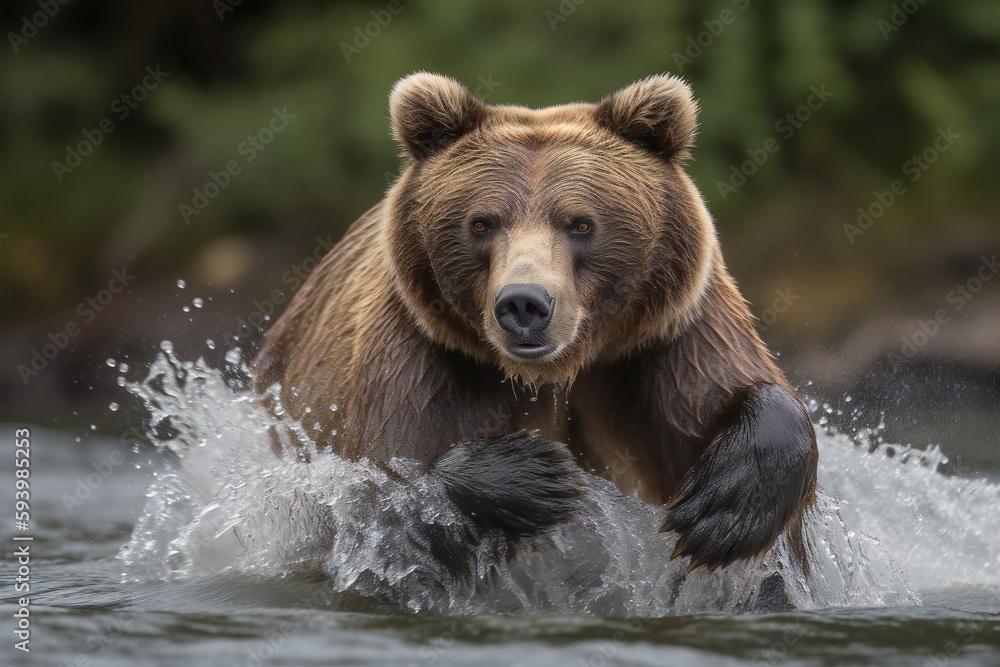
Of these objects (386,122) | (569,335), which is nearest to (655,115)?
(569,335)

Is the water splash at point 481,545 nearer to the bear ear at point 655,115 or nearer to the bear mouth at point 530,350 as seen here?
the bear mouth at point 530,350

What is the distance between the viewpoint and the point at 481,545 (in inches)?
165

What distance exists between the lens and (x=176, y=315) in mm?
11492

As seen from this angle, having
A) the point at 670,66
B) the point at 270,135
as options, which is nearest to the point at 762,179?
the point at 670,66

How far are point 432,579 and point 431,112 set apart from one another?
1.55 meters

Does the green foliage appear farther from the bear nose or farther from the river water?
the bear nose

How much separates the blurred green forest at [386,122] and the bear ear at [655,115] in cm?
618

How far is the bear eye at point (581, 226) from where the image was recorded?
13.3 feet

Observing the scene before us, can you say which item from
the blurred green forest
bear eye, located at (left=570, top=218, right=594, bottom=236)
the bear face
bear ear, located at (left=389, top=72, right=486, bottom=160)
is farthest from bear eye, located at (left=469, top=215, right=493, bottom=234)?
the blurred green forest

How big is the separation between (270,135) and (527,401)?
810 cm

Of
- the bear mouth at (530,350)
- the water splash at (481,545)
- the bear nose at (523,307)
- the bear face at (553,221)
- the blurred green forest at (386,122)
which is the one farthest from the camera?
the blurred green forest at (386,122)

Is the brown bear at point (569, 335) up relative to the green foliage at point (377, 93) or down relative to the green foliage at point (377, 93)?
down

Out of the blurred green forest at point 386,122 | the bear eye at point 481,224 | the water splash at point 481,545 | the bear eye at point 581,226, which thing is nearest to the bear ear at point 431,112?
the bear eye at point 481,224

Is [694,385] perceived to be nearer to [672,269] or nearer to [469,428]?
[672,269]
